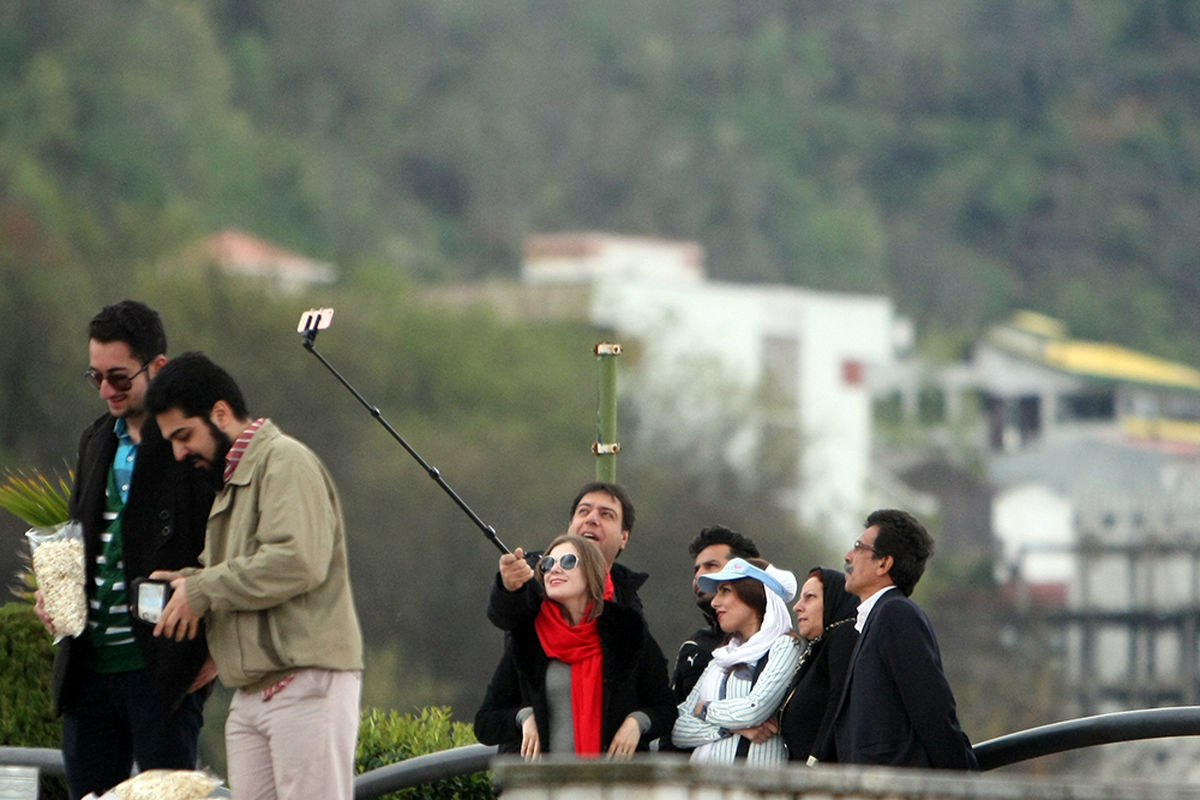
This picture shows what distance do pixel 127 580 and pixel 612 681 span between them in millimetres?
1375

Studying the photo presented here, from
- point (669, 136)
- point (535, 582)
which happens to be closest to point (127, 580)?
point (535, 582)

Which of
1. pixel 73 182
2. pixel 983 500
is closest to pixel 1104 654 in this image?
pixel 983 500

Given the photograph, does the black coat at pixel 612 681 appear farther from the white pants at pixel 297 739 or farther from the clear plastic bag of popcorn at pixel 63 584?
the clear plastic bag of popcorn at pixel 63 584

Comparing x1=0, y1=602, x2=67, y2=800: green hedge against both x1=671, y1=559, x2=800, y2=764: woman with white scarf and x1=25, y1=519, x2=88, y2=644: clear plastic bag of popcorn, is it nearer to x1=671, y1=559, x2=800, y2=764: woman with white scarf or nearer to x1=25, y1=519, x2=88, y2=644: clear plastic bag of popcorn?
x1=25, y1=519, x2=88, y2=644: clear plastic bag of popcorn

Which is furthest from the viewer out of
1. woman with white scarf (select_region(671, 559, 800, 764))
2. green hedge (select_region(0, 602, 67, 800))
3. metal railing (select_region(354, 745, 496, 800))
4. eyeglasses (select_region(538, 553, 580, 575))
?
green hedge (select_region(0, 602, 67, 800))

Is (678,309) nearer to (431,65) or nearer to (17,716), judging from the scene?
(431,65)

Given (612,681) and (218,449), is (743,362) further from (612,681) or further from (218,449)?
(218,449)

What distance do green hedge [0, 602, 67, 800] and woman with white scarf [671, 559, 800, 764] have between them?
266cm

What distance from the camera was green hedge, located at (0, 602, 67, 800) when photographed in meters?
7.95

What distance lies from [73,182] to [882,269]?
45052 millimetres

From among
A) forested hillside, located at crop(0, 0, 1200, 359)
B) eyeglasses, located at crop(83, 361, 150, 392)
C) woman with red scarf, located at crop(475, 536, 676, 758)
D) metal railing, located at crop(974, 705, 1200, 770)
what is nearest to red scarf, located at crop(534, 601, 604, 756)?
woman with red scarf, located at crop(475, 536, 676, 758)

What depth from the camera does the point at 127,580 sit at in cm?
587

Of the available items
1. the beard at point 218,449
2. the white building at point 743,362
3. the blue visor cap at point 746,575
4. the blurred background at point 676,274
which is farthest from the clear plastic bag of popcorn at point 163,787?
the white building at point 743,362

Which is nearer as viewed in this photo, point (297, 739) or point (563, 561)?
point (297, 739)
